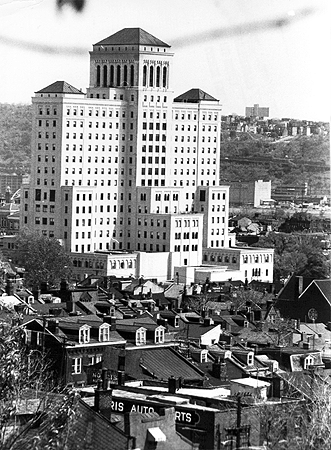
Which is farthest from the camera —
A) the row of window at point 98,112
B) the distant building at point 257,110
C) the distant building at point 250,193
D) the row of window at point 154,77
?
the distant building at point 250,193

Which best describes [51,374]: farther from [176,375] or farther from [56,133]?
[56,133]

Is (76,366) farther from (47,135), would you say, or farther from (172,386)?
(47,135)

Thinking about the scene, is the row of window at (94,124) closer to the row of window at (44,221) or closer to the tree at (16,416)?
the row of window at (44,221)

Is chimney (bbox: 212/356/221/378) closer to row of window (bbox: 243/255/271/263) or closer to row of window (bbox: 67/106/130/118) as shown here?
row of window (bbox: 243/255/271/263)

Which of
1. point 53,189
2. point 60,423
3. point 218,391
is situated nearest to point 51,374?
point 218,391

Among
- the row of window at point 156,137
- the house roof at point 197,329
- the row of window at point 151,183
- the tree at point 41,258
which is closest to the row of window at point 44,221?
the tree at point 41,258

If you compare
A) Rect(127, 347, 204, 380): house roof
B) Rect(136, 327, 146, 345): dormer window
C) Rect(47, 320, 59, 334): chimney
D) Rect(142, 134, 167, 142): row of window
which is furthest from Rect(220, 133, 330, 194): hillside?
Rect(127, 347, 204, 380): house roof
